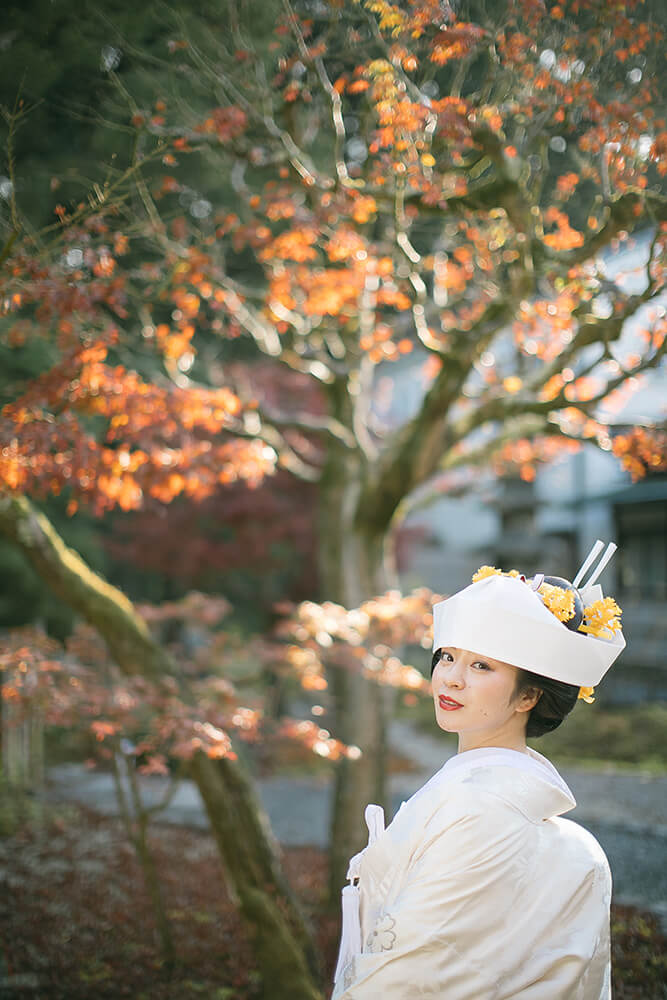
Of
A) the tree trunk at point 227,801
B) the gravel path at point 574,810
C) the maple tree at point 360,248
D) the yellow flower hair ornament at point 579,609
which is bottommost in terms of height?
the gravel path at point 574,810

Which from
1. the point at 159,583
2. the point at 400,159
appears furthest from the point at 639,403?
the point at 400,159

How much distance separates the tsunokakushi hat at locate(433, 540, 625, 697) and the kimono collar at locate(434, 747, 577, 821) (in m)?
0.21

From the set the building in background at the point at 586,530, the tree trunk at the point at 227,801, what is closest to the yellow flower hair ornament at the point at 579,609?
the tree trunk at the point at 227,801

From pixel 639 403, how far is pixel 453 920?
35.0ft

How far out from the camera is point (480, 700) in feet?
6.17

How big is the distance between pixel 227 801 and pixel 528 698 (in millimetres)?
2459

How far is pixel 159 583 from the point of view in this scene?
36.8 feet

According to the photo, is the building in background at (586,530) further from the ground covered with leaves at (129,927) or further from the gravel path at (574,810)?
the ground covered with leaves at (129,927)

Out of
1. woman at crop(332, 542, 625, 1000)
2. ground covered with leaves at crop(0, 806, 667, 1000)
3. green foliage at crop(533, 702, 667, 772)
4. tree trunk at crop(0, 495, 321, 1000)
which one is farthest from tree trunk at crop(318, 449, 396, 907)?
green foliage at crop(533, 702, 667, 772)

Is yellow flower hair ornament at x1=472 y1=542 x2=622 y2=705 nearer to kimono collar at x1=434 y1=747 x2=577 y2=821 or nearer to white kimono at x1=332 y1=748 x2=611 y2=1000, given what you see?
kimono collar at x1=434 y1=747 x2=577 y2=821

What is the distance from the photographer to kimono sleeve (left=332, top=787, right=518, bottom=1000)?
1675 millimetres

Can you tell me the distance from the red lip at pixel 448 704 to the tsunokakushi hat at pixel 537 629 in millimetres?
126

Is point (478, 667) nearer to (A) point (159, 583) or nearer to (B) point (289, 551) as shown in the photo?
(B) point (289, 551)

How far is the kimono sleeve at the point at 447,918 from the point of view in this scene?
1675mm
